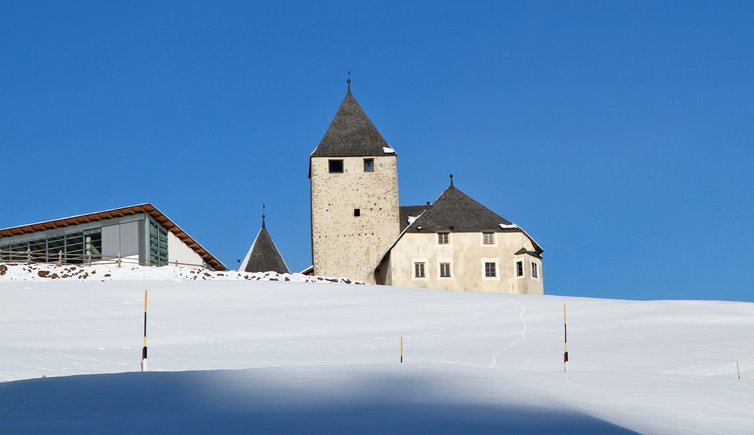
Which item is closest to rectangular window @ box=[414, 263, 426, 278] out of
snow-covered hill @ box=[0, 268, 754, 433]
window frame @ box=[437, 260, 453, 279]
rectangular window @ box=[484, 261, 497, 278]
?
window frame @ box=[437, 260, 453, 279]

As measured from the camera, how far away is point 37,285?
42.7 meters

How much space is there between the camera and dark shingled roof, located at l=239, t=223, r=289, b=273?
7356 cm

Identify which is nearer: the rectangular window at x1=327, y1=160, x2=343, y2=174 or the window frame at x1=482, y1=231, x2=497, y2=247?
the window frame at x1=482, y1=231, x2=497, y2=247

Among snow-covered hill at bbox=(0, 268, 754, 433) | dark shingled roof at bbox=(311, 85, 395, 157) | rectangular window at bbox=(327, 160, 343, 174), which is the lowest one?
snow-covered hill at bbox=(0, 268, 754, 433)

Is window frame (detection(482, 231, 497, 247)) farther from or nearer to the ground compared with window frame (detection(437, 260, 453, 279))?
farther from the ground

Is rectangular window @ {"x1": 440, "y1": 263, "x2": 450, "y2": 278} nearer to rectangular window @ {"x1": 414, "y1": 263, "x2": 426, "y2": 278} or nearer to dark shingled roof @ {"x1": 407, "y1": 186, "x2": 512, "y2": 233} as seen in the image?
rectangular window @ {"x1": 414, "y1": 263, "x2": 426, "y2": 278}

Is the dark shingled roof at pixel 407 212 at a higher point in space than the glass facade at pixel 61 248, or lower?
higher

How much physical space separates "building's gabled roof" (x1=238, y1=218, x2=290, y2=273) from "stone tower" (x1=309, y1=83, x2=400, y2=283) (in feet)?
32.3

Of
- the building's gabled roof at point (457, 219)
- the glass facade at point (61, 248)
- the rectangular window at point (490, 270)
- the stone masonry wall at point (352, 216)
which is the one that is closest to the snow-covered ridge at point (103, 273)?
the glass facade at point (61, 248)

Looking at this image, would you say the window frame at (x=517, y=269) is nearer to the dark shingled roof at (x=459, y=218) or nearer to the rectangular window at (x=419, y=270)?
the dark shingled roof at (x=459, y=218)

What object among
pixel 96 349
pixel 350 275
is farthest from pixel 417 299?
pixel 350 275

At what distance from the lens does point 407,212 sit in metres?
68.1

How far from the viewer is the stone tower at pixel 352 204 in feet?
211

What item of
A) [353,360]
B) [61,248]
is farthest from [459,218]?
[353,360]
